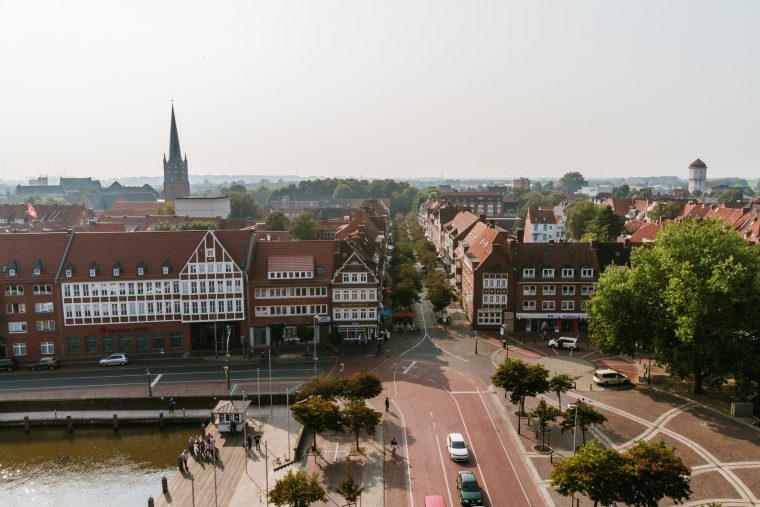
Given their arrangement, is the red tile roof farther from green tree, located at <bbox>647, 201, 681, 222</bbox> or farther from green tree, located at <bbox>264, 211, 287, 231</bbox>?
green tree, located at <bbox>647, 201, 681, 222</bbox>

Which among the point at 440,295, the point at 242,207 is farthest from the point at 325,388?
the point at 242,207

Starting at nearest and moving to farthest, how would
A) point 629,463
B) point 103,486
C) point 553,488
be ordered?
point 629,463 → point 553,488 → point 103,486

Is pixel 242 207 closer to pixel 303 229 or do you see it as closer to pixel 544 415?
pixel 303 229

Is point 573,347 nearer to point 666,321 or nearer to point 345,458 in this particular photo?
point 666,321

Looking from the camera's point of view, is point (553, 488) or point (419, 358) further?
point (419, 358)

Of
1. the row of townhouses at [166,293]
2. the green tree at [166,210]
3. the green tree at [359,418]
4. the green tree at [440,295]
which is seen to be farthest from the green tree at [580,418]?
the green tree at [166,210]

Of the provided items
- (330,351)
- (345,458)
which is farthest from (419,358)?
(345,458)

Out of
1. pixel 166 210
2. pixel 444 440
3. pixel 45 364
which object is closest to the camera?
pixel 444 440

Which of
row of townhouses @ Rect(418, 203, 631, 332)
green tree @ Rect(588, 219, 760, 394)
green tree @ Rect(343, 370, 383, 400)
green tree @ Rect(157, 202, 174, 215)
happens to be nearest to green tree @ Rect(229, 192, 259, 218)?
green tree @ Rect(157, 202, 174, 215)
